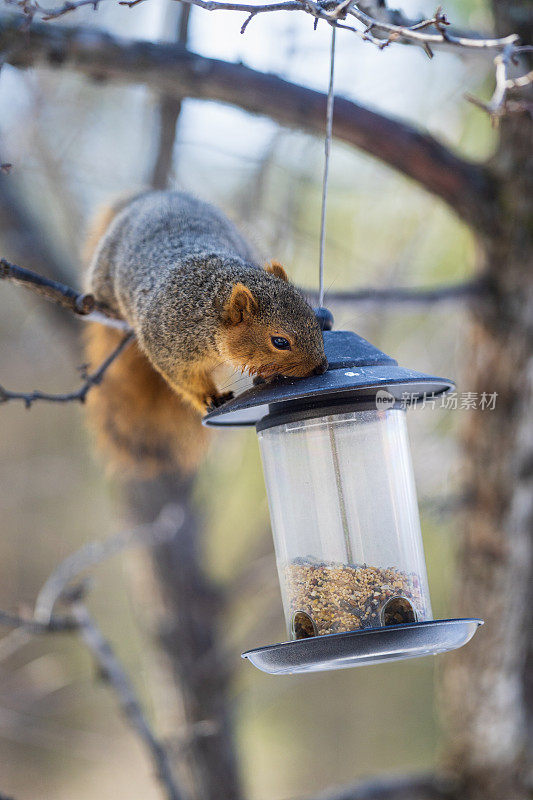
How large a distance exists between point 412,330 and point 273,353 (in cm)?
397

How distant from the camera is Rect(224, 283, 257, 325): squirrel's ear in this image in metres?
1.86

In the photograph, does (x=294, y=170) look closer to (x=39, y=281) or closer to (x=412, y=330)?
(x=412, y=330)

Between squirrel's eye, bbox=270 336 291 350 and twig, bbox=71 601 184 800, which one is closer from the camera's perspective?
squirrel's eye, bbox=270 336 291 350

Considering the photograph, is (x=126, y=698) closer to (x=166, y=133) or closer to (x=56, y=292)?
(x=56, y=292)

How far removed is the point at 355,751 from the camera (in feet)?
26.8

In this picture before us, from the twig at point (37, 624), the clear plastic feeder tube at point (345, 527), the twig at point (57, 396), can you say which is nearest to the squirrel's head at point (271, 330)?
the clear plastic feeder tube at point (345, 527)

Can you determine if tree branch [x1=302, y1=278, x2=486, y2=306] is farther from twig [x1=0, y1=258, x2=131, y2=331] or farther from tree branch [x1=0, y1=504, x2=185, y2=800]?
tree branch [x1=0, y1=504, x2=185, y2=800]

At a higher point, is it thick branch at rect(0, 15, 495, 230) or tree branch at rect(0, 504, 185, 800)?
thick branch at rect(0, 15, 495, 230)

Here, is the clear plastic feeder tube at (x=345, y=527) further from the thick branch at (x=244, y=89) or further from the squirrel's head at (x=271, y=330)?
the thick branch at (x=244, y=89)

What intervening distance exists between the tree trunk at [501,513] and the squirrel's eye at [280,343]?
5.92 ft

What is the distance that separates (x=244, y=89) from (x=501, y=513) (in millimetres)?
1951

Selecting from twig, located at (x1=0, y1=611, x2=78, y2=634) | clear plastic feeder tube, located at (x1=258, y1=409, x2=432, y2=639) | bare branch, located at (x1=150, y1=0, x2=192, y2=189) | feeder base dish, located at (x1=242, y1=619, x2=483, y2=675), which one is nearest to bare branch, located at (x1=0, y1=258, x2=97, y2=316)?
clear plastic feeder tube, located at (x1=258, y1=409, x2=432, y2=639)

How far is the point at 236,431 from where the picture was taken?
13.9 ft

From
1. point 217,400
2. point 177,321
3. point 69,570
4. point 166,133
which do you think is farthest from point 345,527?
point 166,133
